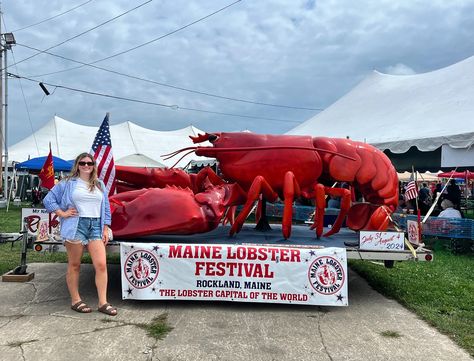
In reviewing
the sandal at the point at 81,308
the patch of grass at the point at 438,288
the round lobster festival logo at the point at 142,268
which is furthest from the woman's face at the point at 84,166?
the patch of grass at the point at 438,288

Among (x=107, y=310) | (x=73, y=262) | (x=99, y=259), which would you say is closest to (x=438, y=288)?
(x=107, y=310)

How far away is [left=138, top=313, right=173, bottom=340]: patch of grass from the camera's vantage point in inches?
143

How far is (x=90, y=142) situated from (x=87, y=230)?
76.7ft

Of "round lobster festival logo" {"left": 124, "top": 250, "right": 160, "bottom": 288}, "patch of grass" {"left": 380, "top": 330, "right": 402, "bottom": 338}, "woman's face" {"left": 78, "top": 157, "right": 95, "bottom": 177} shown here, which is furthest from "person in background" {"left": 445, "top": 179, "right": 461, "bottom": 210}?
"woman's face" {"left": 78, "top": 157, "right": 95, "bottom": 177}

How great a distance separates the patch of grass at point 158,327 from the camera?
3.63m

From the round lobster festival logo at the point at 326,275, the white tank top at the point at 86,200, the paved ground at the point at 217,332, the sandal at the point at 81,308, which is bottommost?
the paved ground at the point at 217,332

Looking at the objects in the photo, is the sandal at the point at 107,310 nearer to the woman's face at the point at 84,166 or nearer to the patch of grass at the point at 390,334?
the woman's face at the point at 84,166

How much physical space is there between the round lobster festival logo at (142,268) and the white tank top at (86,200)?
Result: 0.57 m

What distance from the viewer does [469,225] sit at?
324 inches

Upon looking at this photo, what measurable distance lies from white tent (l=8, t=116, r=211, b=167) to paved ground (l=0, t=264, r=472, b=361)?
18646mm

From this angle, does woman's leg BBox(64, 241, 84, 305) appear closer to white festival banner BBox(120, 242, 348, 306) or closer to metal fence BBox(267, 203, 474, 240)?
white festival banner BBox(120, 242, 348, 306)

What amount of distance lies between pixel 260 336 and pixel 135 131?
986 inches

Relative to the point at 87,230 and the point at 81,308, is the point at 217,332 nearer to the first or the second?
the point at 81,308

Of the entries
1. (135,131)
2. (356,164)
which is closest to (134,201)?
(356,164)
